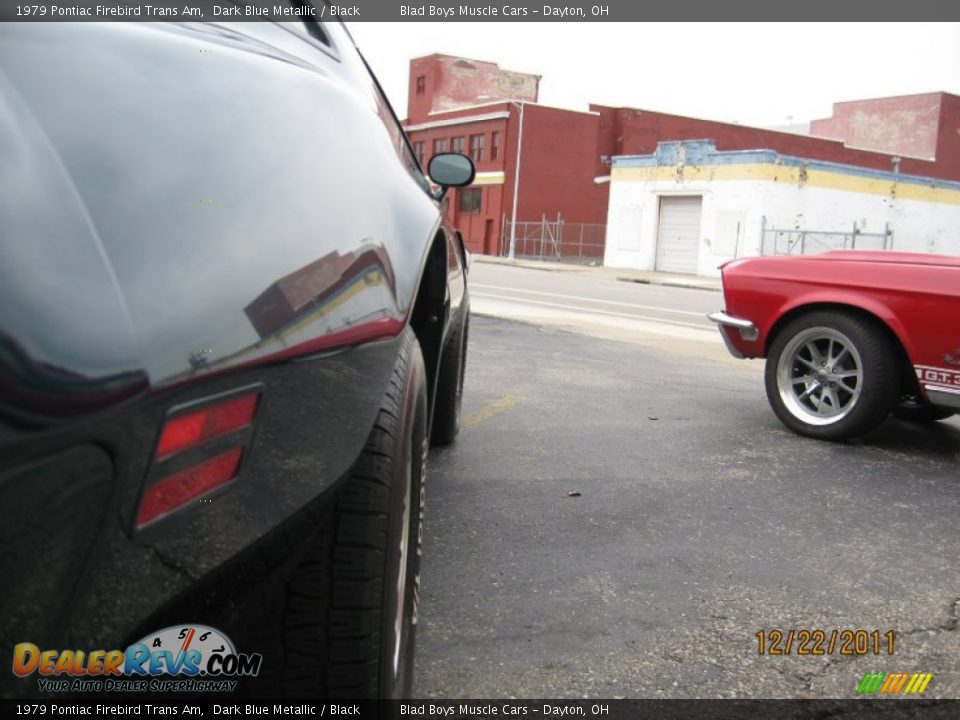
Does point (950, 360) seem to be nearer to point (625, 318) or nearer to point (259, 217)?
point (259, 217)

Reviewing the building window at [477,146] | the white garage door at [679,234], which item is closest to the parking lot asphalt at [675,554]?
the white garage door at [679,234]

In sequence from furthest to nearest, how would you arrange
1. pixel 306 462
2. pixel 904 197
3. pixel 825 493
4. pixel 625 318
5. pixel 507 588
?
pixel 904 197 < pixel 625 318 < pixel 825 493 < pixel 507 588 < pixel 306 462

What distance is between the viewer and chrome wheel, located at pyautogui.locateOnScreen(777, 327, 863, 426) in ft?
15.8

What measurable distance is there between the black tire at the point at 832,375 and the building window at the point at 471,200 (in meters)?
43.1

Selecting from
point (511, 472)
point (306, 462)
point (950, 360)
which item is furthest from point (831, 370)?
point (306, 462)

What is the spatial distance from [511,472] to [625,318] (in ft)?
29.0

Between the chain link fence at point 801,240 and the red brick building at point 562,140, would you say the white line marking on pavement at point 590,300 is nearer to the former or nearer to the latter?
the chain link fence at point 801,240

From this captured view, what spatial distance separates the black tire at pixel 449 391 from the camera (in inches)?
145

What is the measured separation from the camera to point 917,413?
18.1ft

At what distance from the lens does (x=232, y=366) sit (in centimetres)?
111

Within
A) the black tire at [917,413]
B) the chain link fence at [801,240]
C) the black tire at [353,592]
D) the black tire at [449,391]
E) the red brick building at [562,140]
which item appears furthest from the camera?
the red brick building at [562,140]

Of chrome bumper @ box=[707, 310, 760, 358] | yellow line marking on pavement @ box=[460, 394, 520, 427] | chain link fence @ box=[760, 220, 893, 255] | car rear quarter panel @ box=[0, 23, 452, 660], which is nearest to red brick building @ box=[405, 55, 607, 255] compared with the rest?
chain link fence @ box=[760, 220, 893, 255]

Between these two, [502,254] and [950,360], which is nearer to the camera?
[950,360]

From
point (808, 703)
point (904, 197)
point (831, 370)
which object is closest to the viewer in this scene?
point (808, 703)
